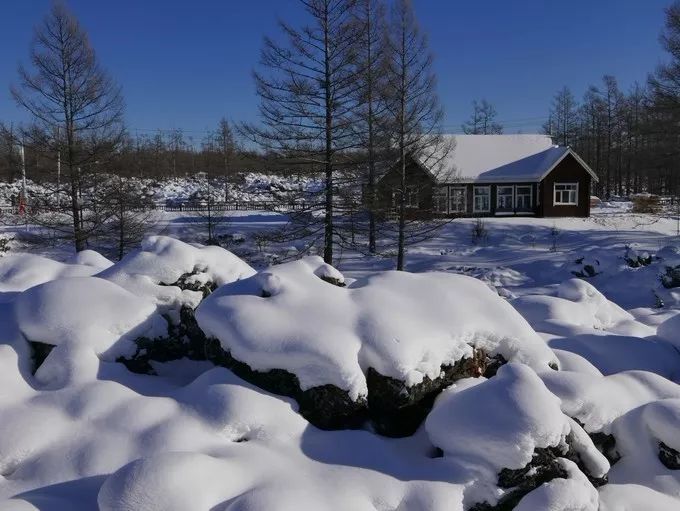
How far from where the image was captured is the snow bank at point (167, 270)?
655 centimetres

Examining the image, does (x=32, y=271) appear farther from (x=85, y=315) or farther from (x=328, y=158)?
(x=328, y=158)

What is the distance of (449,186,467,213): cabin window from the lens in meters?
31.8

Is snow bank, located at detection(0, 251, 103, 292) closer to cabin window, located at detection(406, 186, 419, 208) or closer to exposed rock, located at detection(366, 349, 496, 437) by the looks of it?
exposed rock, located at detection(366, 349, 496, 437)

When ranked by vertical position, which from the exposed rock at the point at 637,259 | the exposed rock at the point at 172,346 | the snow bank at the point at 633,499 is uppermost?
the exposed rock at the point at 172,346

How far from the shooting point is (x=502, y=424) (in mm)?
4375

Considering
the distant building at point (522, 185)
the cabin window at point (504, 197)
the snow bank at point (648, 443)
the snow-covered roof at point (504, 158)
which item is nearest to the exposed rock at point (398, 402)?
the snow bank at point (648, 443)

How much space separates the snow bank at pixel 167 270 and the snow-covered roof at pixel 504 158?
24.3 meters

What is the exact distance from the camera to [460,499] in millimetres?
4172

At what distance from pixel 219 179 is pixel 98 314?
149ft

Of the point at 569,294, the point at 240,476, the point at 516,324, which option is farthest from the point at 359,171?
the point at 240,476

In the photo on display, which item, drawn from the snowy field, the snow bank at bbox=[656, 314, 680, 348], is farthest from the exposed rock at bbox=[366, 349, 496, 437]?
the snow bank at bbox=[656, 314, 680, 348]

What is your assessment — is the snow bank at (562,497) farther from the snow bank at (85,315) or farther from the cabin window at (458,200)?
the cabin window at (458,200)

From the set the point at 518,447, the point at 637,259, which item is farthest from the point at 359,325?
the point at 637,259

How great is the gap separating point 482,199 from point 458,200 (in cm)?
141
